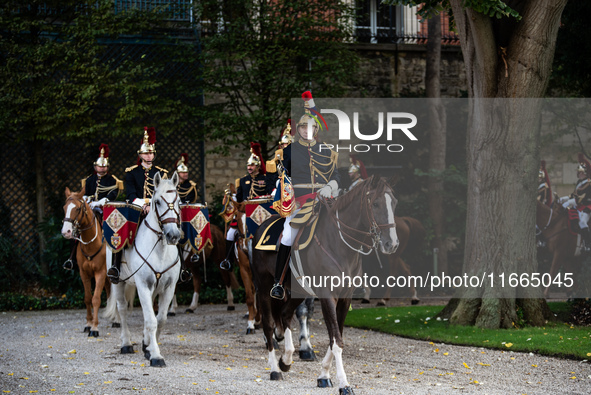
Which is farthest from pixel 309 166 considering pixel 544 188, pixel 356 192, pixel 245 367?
pixel 544 188

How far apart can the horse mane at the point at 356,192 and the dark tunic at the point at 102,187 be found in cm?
569

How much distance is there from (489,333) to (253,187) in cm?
424

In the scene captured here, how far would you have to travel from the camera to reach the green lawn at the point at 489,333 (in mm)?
9703

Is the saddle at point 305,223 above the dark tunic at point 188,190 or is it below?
above

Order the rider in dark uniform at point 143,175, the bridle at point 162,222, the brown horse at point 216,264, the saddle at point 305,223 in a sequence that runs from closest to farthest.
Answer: the saddle at point 305,223 → the bridle at point 162,222 → the rider in dark uniform at point 143,175 → the brown horse at point 216,264

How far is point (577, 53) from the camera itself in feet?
48.3

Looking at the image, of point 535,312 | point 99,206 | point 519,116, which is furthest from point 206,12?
point 535,312

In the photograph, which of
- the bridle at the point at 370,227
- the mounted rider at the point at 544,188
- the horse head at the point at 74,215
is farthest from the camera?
the mounted rider at the point at 544,188

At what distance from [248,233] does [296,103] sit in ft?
21.2

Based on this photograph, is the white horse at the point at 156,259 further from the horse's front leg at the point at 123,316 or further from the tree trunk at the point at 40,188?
the tree trunk at the point at 40,188

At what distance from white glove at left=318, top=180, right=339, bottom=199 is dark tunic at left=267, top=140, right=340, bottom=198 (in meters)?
0.27

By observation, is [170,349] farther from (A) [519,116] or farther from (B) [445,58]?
(B) [445,58]

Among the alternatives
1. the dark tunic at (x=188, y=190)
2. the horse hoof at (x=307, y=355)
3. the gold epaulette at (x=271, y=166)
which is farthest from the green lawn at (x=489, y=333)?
the dark tunic at (x=188, y=190)

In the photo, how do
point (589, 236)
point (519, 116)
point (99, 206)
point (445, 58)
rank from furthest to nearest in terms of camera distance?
point (445, 58) < point (589, 236) < point (99, 206) < point (519, 116)
